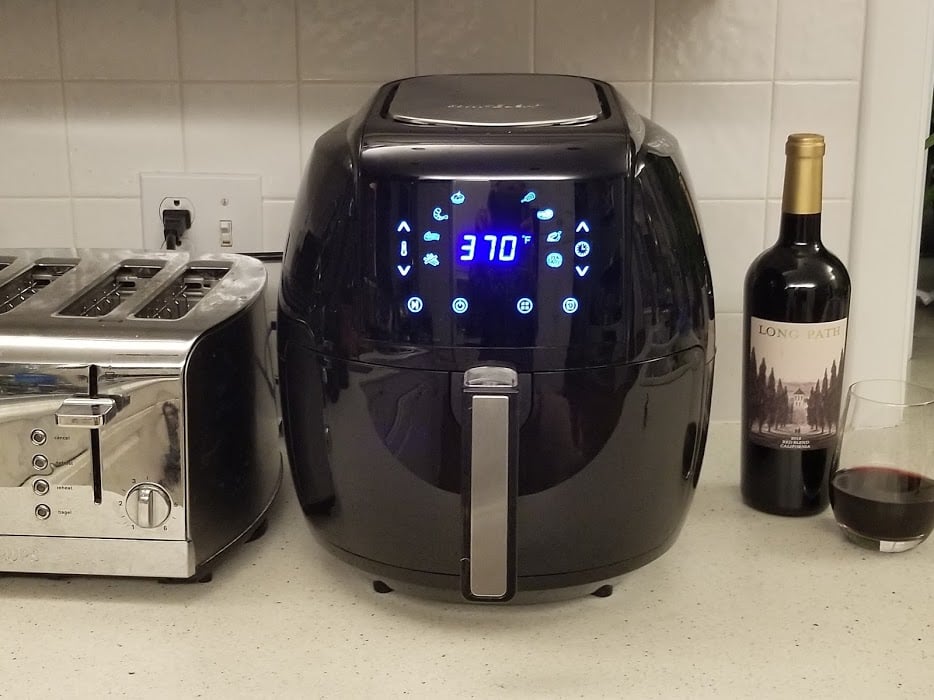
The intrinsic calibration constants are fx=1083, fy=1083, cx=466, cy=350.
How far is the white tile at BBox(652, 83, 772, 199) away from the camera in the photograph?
3.18ft

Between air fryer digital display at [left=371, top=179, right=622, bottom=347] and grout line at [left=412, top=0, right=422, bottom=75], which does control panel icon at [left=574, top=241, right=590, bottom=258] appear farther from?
grout line at [left=412, top=0, right=422, bottom=75]

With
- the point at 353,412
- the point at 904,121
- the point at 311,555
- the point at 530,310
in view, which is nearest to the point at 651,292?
the point at 530,310

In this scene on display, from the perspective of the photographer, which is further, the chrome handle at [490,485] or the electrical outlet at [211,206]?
the electrical outlet at [211,206]

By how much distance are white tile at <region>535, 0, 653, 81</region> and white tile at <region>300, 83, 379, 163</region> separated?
0.52 ft

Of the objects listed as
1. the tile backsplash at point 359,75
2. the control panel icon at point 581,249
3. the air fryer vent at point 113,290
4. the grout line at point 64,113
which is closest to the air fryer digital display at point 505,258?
the control panel icon at point 581,249

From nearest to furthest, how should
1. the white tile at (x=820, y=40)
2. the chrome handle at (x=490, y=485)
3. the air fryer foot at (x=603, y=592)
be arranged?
the chrome handle at (x=490, y=485), the air fryer foot at (x=603, y=592), the white tile at (x=820, y=40)

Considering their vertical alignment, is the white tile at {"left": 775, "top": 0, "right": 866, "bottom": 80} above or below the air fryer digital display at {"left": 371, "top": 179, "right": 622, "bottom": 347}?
above

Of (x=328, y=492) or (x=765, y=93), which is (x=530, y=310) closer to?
(x=328, y=492)

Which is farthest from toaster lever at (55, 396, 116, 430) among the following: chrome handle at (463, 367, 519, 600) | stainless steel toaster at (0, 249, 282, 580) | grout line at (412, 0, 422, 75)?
grout line at (412, 0, 422, 75)

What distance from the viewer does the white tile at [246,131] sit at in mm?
982

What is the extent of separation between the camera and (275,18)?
3.16 feet

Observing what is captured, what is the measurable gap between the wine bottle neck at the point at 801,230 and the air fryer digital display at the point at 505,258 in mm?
238

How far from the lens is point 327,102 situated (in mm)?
981

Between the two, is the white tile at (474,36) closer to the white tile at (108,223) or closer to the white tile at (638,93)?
the white tile at (638,93)
